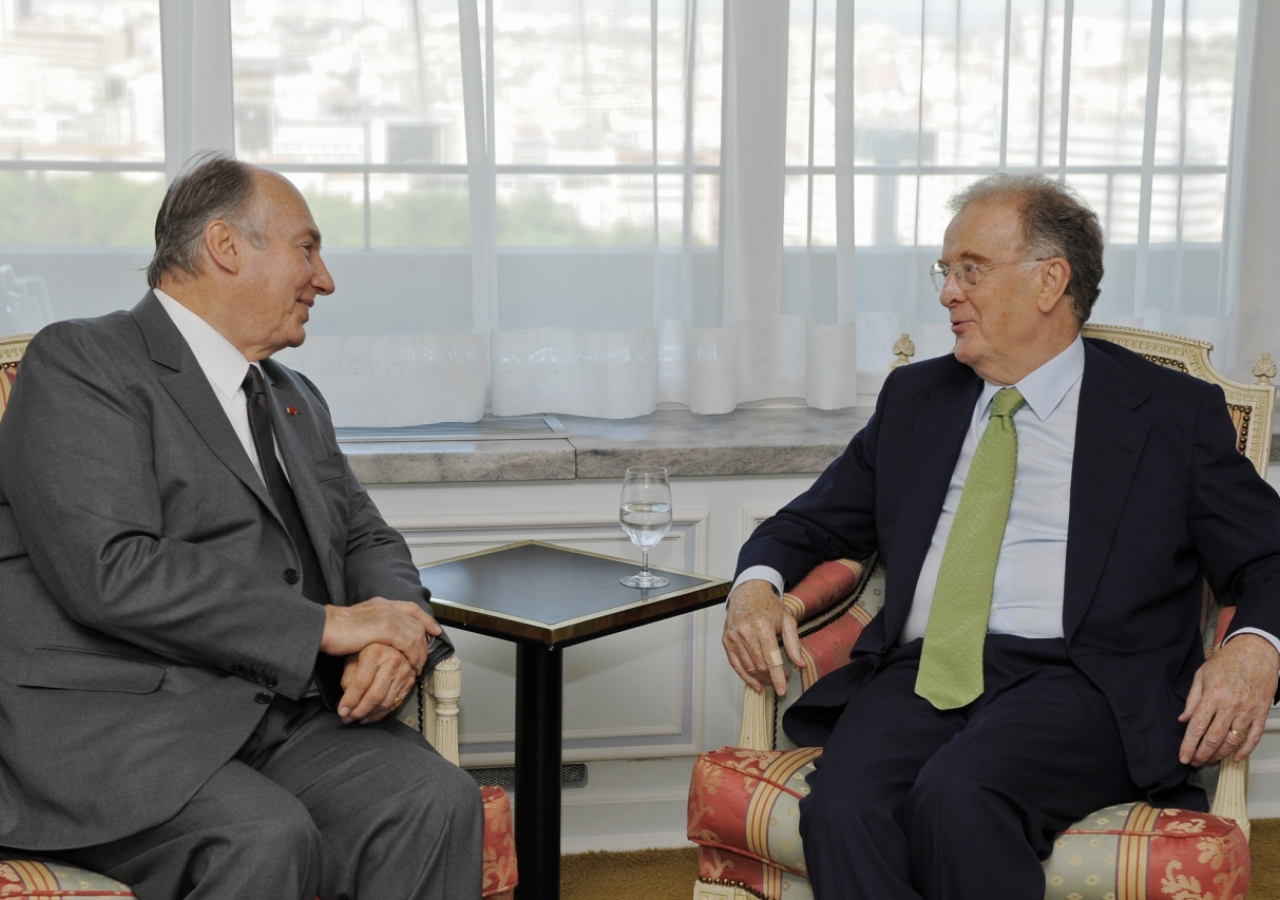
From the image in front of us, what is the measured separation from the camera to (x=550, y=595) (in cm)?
205

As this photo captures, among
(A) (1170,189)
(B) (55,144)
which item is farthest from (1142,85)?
(B) (55,144)

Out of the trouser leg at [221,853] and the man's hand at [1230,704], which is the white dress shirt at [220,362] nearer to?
the trouser leg at [221,853]

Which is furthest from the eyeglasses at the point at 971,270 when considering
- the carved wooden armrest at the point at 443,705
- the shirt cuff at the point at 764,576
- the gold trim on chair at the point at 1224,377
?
the carved wooden armrest at the point at 443,705

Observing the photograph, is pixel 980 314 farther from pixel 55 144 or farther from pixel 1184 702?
pixel 55 144

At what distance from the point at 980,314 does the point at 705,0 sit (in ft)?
3.52

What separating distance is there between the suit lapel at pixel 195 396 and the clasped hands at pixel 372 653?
7.1 inches

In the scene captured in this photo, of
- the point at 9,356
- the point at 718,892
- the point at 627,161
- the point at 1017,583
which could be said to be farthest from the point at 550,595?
the point at 627,161

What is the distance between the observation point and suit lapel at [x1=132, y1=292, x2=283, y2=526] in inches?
70.0

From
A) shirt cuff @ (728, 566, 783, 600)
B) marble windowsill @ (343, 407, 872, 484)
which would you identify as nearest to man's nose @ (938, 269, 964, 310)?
shirt cuff @ (728, 566, 783, 600)

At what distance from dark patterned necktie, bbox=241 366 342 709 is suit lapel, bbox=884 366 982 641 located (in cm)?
85

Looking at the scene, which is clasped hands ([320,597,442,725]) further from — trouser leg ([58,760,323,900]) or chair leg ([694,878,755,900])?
chair leg ([694,878,755,900])

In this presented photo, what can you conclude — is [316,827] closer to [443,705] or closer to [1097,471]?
[443,705]

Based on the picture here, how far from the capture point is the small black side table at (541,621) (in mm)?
1942

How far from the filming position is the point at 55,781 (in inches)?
63.0
